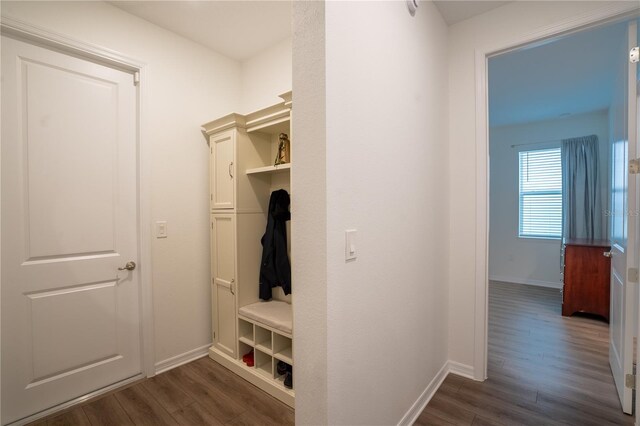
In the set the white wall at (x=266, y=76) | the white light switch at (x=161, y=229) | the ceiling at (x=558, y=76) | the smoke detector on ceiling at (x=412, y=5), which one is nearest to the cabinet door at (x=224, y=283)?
the white light switch at (x=161, y=229)

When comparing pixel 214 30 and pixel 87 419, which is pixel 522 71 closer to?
pixel 214 30

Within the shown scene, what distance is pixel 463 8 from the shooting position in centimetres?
203

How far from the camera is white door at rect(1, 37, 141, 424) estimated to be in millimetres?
1702

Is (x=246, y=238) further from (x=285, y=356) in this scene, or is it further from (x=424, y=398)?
(x=424, y=398)

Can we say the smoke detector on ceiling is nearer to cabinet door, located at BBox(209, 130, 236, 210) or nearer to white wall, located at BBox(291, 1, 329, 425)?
white wall, located at BBox(291, 1, 329, 425)

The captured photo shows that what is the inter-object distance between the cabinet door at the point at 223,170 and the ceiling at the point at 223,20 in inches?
33.2

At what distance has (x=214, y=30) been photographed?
2355mm

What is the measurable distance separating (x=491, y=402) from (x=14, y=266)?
3090 mm

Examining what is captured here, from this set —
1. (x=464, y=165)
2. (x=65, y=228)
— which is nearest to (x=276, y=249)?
(x=65, y=228)

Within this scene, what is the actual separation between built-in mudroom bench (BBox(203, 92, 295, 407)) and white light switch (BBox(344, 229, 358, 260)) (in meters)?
1.02

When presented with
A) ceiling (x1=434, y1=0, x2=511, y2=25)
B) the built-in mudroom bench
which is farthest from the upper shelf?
ceiling (x1=434, y1=0, x2=511, y2=25)

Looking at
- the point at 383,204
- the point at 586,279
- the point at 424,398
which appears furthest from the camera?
the point at 586,279

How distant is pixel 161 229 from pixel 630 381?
3.31 m

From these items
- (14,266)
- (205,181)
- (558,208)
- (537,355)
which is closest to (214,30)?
(205,181)
